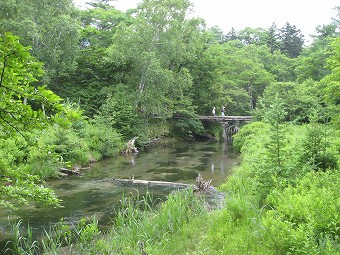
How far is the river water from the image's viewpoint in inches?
344

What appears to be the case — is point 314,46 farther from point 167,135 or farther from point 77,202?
point 77,202

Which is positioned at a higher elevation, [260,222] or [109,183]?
[260,222]

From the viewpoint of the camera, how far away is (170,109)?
29.4 m

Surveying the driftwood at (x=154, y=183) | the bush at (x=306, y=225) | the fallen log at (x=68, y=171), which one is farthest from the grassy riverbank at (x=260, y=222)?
the fallen log at (x=68, y=171)

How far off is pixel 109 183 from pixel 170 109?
1723 centimetres

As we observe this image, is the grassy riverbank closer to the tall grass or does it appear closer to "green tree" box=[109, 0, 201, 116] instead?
the tall grass

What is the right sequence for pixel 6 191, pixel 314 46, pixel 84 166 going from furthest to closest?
1. pixel 314 46
2. pixel 84 166
3. pixel 6 191

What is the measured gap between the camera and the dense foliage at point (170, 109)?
3.82 meters

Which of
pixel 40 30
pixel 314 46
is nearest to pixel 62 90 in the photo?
pixel 40 30

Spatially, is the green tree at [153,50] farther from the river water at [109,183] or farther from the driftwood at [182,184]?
the driftwood at [182,184]

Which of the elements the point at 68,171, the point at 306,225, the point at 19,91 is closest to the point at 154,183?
the point at 68,171

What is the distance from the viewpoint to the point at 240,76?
36.8m

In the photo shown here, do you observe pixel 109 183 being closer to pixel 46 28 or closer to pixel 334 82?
pixel 334 82

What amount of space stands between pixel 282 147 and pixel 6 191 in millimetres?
5066
